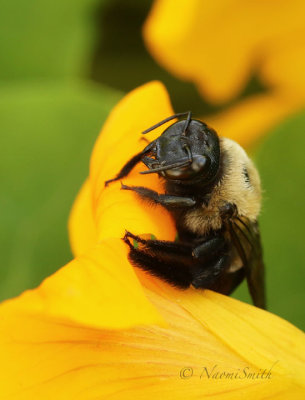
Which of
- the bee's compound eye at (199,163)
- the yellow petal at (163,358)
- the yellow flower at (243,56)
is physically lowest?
the yellow petal at (163,358)

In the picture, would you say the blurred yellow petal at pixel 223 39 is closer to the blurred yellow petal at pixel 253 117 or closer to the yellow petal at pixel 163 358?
the blurred yellow petal at pixel 253 117

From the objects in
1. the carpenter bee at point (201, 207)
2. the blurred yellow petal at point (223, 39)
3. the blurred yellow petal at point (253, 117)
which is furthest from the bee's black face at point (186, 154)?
the blurred yellow petal at point (253, 117)

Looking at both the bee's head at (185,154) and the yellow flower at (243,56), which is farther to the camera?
the yellow flower at (243,56)

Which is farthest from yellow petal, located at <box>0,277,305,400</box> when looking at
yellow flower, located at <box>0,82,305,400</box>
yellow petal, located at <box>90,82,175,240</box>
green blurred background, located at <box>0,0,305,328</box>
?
green blurred background, located at <box>0,0,305,328</box>

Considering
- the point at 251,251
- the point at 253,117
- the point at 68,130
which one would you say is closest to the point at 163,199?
the point at 251,251

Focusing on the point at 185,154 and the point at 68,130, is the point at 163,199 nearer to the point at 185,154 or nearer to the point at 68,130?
the point at 185,154

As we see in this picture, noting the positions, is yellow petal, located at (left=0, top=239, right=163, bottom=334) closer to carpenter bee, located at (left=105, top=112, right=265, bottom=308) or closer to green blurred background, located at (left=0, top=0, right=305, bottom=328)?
carpenter bee, located at (left=105, top=112, right=265, bottom=308)

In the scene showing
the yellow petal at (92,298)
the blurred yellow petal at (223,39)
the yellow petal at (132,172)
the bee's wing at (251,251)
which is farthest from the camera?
the blurred yellow petal at (223,39)
